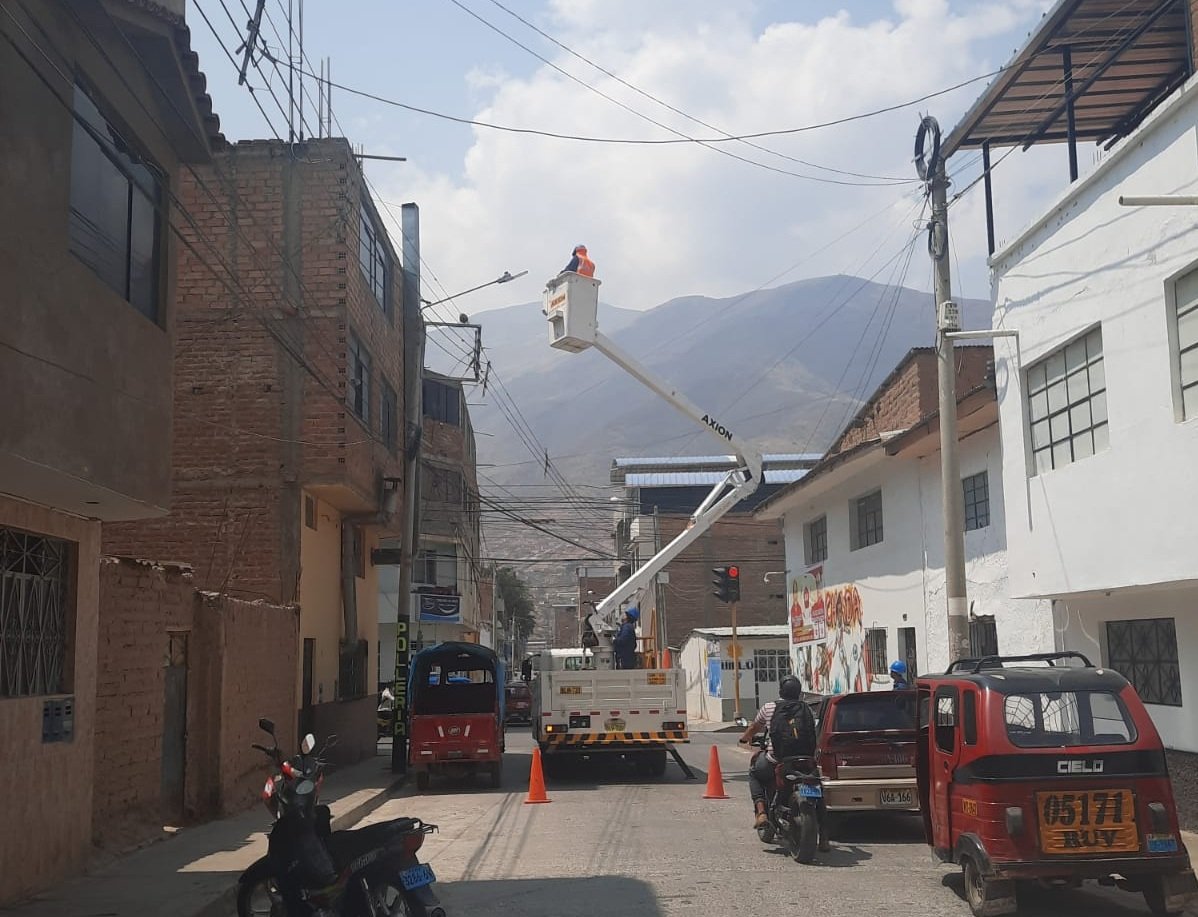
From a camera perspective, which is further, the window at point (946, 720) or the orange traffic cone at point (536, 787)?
the orange traffic cone at point (536, 787)

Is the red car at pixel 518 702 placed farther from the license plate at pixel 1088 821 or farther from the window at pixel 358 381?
the license plate at pixel 1088 821

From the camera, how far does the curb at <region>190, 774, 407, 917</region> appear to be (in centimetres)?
916

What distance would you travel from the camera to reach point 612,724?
63.1 feet

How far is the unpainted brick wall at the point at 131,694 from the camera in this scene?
1156cm

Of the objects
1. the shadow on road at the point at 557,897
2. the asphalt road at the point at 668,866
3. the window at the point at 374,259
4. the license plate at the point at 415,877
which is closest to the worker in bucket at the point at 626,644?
the asphalt road at the point at 668,866

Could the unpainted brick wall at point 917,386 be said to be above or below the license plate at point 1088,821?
above

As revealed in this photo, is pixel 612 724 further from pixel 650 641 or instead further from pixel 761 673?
pixel 761 673

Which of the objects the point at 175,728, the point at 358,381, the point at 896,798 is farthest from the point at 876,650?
the point at 175,728

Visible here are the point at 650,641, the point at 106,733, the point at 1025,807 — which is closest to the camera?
the point at 1025,807

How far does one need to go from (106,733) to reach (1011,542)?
10.4 meters

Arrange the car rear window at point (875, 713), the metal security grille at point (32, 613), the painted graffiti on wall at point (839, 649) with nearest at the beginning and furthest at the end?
the metal security grille at point (32, 613) < the car rear window at point (875, 713) < the painted graffiti on wall at point (839, 649)

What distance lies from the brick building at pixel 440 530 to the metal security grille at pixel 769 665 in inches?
474

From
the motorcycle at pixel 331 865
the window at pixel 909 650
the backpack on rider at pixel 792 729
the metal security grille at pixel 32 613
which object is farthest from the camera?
the window at pixel 909 650

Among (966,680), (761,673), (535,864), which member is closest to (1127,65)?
(966,680)
